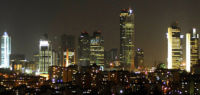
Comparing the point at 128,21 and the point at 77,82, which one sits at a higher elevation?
the point at 128,21

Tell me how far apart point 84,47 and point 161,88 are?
35.9 m

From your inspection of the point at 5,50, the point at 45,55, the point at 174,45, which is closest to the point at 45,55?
the point at 45,55

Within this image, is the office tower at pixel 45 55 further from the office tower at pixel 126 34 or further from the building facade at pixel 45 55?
the office tower at pixel 126 34

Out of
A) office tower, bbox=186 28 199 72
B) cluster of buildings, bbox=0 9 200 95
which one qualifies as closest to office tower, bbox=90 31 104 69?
cluster of buildings, bbox=0 9 200 95

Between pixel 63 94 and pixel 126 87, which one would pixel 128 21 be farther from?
pixel 63 94

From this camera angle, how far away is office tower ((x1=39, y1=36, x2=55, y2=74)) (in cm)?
6109

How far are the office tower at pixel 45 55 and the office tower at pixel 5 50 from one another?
5494 mm

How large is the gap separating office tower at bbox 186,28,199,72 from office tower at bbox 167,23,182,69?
2.36 meters

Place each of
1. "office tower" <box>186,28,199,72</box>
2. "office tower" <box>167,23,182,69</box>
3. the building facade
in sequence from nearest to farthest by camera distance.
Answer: "office tower" <box>186,28,199,72</box> < "office tower" <box>167,23,182,69</box> < the building facade

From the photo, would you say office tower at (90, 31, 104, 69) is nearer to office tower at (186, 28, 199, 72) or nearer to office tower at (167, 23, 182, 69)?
office tower at (167, 23, 182, 69)

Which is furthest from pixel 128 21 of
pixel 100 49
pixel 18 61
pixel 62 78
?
pixel 62 78

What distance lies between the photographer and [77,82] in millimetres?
33594

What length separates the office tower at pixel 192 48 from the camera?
175ft

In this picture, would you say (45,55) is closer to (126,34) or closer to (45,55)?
(45,55)
